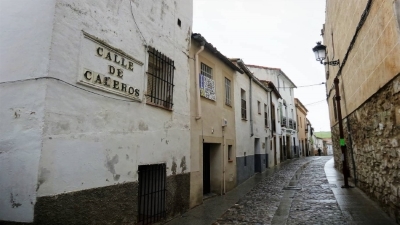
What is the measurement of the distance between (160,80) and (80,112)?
2547 mm

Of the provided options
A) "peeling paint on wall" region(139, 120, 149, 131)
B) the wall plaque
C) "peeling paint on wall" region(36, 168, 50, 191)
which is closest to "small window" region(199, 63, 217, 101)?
"peeling paint on wall" region(139, 120, 149, 131)

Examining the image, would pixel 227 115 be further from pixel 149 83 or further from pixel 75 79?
pixel 75 79

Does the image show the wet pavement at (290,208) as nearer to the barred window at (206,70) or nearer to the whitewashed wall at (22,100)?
the whitewashed wall at (22,100)

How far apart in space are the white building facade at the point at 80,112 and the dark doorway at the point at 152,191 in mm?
23

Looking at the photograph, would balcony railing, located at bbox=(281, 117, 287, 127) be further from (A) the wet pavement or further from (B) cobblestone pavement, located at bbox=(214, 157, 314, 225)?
(A) the wet pavement

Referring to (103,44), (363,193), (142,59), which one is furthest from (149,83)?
(363,193)

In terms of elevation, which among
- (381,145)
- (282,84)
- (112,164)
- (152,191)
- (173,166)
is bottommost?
(152,191)

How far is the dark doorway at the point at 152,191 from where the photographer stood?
19.4ft

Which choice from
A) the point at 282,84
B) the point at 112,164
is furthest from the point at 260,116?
the point at 282,84

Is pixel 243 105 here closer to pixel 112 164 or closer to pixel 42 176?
pixel 112 164

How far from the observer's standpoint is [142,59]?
548 centimetres

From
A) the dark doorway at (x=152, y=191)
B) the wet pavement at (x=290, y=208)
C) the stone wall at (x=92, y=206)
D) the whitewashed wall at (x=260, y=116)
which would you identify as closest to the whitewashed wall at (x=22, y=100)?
the stone wall at (x=92, y=206)

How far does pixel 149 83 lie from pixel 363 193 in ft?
22.8

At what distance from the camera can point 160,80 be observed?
20.5 feet
